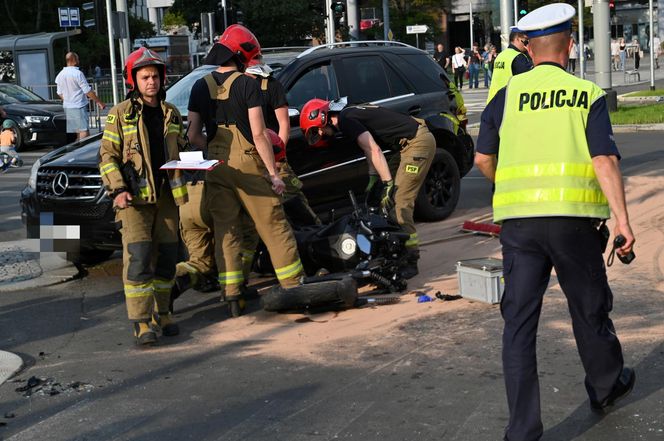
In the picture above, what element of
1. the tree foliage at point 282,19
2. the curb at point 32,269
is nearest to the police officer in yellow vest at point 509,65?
the curb at point 32,269

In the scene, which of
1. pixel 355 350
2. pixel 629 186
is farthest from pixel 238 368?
pixel 629 186

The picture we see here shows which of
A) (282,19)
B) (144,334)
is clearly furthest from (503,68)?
(282,19)

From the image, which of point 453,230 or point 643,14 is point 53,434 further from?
point 643,14

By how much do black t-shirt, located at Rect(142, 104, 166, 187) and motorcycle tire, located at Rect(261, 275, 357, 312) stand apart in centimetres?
110

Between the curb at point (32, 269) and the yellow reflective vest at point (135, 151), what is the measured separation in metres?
1.95

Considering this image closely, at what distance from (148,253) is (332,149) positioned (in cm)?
306

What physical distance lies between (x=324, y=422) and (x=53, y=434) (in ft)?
4.30

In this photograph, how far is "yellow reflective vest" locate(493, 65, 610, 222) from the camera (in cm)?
450

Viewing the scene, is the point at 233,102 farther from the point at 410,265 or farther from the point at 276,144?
the point at 410,265

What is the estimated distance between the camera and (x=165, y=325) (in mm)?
6984

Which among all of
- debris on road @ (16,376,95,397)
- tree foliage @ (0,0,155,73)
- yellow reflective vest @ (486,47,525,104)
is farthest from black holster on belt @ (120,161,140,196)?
tree foliage @ (0,0,155,73)

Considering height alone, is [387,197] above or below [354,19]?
below

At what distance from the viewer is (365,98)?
33.3 ft

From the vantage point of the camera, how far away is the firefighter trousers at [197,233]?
7625 mm
